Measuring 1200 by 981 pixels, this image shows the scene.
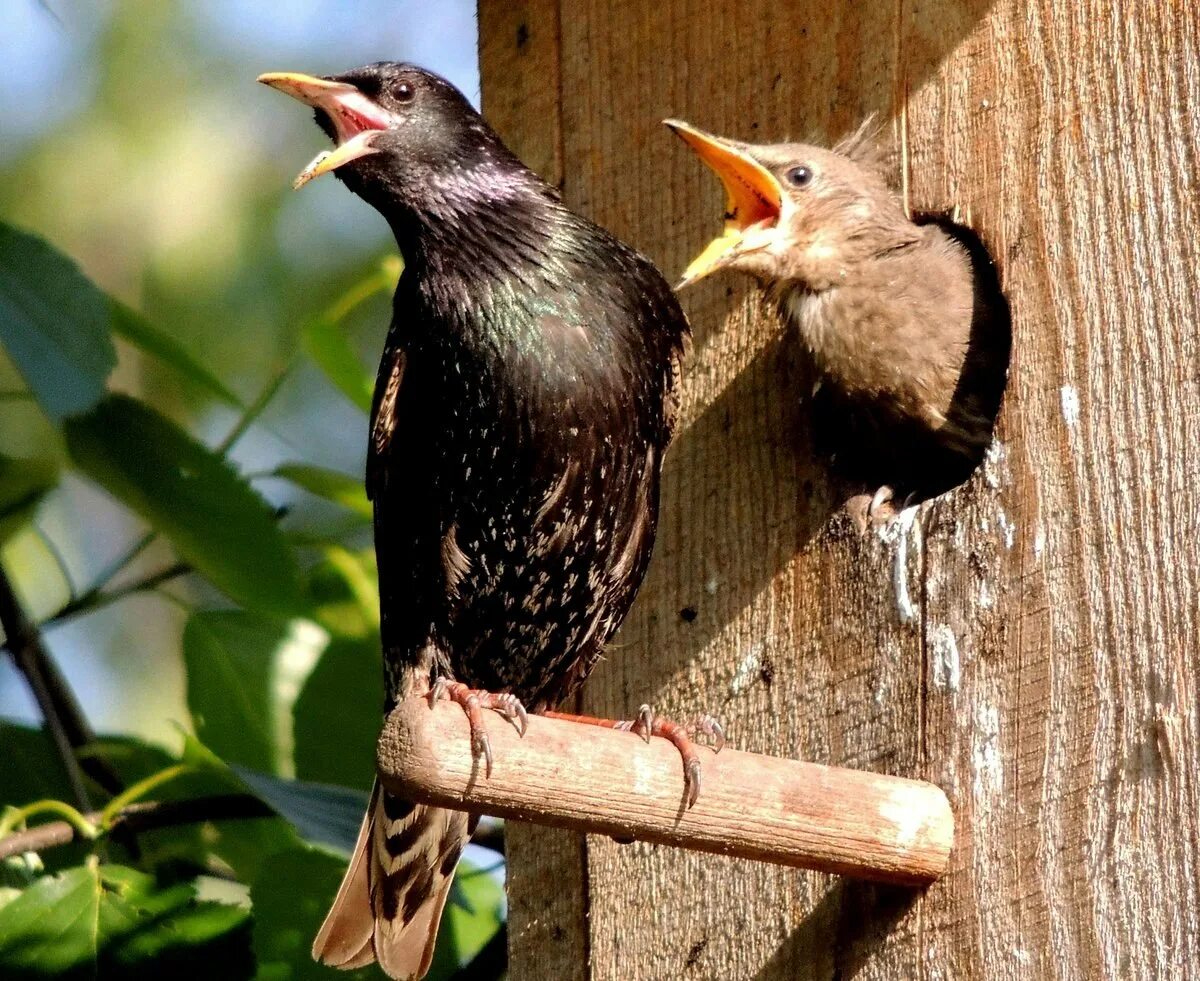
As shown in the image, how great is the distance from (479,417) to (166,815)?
0.80 m

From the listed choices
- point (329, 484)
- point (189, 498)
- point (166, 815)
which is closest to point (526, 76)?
point (329, 484)

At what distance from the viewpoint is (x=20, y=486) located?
10.5 feet

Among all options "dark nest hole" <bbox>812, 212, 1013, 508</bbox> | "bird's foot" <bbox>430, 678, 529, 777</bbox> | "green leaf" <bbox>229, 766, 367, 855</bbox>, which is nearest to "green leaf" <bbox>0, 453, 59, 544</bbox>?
"green leaf" <bbox>229, 766, 367, 855</bbox>

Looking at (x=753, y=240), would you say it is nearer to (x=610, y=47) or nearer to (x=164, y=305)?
(x=610, y=47)

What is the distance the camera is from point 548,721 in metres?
2.30

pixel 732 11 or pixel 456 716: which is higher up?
pixel 732 11

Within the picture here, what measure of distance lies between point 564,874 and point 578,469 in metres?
0.70

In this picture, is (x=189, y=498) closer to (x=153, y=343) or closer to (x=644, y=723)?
(x=153, y=343)

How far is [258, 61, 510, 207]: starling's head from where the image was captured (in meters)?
3.06

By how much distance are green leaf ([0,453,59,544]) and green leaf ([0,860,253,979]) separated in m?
0.71

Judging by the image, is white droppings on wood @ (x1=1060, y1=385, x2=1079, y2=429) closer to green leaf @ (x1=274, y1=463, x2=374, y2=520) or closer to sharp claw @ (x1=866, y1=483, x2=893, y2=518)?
sharp claw @ (x1=866, y1=483, x2=893, y2=518)

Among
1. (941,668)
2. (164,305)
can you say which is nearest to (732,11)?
(941,668)

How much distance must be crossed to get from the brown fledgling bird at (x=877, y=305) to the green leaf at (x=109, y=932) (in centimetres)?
120

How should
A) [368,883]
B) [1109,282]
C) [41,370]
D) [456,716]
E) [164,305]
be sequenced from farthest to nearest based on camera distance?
[164,305], [368,883], [41,370], [1109,282], [456,716]
